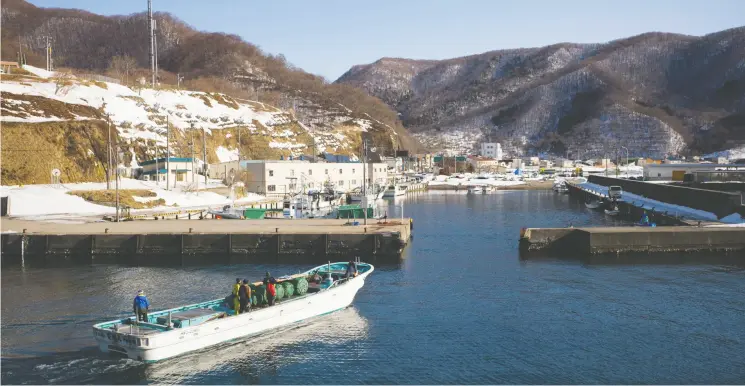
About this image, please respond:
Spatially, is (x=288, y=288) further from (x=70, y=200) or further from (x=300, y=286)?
(x=70, y=200)

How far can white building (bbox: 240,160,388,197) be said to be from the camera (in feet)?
286

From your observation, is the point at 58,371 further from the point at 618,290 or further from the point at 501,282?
the point at 618,290

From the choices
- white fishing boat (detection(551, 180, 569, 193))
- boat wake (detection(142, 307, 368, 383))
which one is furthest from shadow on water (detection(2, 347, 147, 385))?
white fishing boat (detection(551, 180, 569, 193))

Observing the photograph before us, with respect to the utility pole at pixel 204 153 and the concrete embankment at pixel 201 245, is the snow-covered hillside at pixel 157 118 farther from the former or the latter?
the concrete embankment at pixel 201 245

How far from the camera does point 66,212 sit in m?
59.2

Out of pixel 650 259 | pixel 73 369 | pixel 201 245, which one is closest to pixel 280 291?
pixel 73 369

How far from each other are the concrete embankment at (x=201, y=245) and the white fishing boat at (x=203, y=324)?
14728 mm

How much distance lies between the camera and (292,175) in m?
89.5

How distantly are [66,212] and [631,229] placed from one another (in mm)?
49314

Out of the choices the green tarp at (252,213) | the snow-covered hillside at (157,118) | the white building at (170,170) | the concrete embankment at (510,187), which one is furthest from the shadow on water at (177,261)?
the concrete embankment at (510,187)

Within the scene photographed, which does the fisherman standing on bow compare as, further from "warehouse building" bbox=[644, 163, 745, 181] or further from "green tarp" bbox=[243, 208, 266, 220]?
"warehouse building" bbox=[644, 163, 745, 181]

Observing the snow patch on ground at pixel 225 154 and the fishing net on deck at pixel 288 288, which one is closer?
the fishing net on deck at pixel 288 288

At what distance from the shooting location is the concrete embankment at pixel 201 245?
46000mm

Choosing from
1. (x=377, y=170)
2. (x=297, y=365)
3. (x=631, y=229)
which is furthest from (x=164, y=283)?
(x=377, y=170)
